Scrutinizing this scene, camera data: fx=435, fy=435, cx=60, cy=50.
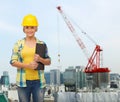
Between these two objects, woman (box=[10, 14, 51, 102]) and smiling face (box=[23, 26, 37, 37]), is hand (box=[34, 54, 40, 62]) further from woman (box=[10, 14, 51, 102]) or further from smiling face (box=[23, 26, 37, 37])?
smiling face (box=[23, 26, 37, 37])

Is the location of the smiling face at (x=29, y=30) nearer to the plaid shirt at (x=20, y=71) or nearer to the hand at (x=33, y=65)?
the plaid shirt at (x=20, y=71)

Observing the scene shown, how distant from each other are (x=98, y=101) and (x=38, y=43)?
23270mm

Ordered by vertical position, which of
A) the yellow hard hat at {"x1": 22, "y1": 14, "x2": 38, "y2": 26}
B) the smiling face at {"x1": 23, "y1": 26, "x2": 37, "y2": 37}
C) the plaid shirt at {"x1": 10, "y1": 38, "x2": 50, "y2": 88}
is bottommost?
the plaid shirt at {"x1": 10, "y1": 38, "x2": 50, "y2": 88}

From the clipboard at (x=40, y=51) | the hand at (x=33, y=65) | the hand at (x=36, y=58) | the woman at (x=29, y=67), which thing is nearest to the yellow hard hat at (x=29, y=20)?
the woman at (x=29, y=67)

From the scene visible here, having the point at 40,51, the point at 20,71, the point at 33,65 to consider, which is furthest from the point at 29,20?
the point at 20,71

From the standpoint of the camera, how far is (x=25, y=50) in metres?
7.18

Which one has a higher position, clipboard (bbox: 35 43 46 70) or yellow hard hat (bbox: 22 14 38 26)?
yellow hard hat (bbox: 22 14 38 26)

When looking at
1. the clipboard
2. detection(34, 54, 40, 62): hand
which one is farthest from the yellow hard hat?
detection(34, 54, 40, 62): hand

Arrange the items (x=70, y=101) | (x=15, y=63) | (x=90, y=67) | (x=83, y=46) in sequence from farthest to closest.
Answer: (x=90, y=67)
(x=83, y=46)
(x=70, y=101)
(x=15, y=63)

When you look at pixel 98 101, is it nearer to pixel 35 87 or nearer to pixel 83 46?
pixel 35 87

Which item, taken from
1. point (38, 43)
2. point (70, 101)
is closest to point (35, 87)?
point (38, 43)

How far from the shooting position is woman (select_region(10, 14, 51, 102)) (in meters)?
7.03

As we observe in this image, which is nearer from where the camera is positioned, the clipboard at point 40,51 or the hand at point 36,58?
the hand at point 36,58

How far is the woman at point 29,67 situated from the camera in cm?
703
